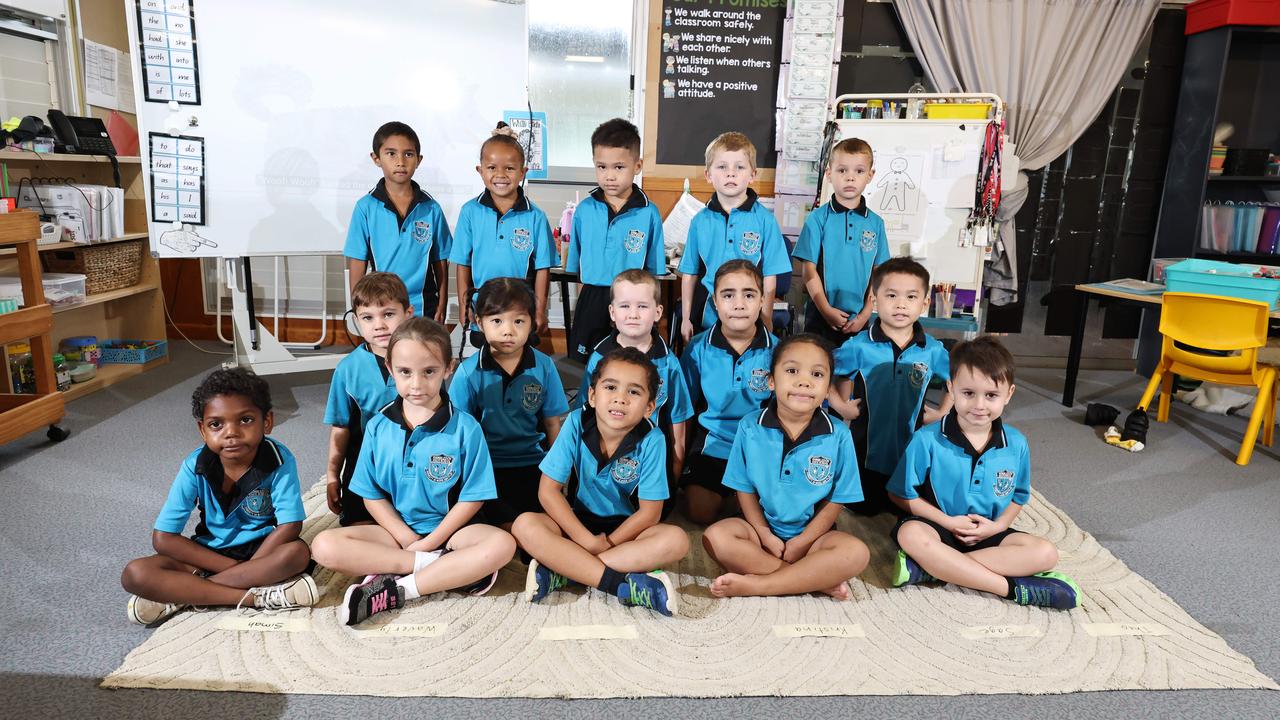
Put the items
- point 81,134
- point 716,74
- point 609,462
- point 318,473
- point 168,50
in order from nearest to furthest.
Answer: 1. point 609,462
2. point 318,473
3. point 168,50
4. point 81,134
5. point 716,74

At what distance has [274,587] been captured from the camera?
172 centimetres

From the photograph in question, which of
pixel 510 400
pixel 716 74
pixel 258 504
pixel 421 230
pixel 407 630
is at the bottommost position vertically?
pixel 407 630

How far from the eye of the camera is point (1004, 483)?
1882 millimetres

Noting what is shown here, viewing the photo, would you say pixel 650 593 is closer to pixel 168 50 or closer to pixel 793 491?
pixel 793 491

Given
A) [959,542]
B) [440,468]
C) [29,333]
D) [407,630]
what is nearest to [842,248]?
[959,542]

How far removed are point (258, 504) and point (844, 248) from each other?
2107mm

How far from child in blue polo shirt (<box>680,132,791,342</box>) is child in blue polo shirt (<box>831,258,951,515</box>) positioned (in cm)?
39

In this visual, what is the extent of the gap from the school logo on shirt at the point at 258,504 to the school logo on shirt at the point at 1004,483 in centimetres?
172

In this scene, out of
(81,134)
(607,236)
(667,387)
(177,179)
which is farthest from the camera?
(81,134)

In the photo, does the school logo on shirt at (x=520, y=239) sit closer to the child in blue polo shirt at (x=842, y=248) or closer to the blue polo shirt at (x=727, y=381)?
the blue polo shirt at (x=727, y=381)

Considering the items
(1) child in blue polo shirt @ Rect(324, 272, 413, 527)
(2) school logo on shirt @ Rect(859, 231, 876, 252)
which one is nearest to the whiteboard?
(1) child in blue polo shirt @ Rect(324, 272, 413, 527)

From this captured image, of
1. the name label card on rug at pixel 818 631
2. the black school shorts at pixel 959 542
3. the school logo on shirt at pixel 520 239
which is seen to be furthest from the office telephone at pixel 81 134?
the black school shorts at pixel 959 542

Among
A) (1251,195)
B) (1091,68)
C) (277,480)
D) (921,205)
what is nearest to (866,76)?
(921,205)

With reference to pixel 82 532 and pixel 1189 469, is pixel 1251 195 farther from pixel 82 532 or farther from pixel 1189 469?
pixel 82 532
